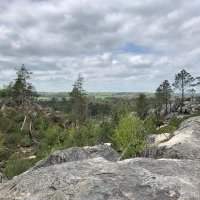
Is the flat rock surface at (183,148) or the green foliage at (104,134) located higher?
the flat rock surface at (183,148)

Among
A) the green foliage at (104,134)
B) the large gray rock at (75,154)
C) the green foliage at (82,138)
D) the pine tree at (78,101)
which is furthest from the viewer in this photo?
the pine tree at (78,101)

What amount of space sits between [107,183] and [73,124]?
84.3 meters

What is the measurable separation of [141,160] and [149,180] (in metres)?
1.97

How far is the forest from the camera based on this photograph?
4956 cm

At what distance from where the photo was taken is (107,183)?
368 inches

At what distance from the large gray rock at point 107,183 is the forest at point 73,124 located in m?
28.8

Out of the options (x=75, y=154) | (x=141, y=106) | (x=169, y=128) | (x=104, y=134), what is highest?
(x=141, y=106)

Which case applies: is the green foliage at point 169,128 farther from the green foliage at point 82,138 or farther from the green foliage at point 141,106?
the green foliage at point 141,106

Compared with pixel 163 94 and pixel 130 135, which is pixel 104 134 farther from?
pixel 163 94

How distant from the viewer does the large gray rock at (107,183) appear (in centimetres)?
900

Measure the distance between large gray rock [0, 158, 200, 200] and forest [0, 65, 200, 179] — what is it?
1132 inches

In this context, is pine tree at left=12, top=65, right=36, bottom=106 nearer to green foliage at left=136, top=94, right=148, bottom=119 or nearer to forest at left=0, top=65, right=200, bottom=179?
forest at left=0, top=65, right=200, bottom=179

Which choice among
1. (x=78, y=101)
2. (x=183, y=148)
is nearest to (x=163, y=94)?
(x=78, y=101)

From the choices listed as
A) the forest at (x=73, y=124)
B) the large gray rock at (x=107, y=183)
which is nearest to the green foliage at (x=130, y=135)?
the forest at (x=73, y=124)
